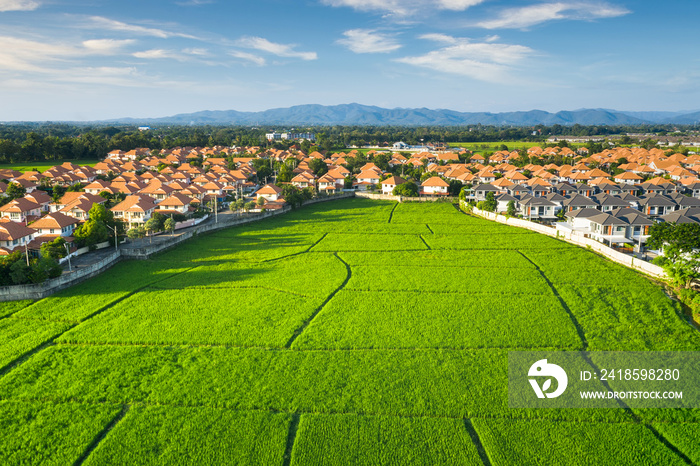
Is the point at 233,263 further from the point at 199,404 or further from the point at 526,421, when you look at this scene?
the point at 526,421

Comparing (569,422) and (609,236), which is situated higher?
(609,236)

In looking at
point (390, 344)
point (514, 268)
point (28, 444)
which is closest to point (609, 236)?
point (514, 268)

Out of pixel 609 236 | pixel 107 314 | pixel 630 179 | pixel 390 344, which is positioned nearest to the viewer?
pixel 390 344

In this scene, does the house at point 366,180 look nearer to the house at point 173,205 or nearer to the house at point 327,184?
the house at point 327,184

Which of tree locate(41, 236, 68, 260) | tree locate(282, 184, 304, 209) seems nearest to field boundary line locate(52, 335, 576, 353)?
tree locate(41, 236, 68, 260)

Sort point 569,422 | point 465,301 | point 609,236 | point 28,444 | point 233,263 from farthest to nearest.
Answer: point 609,236
point 233,263
point 465,301
point 569,422
point 28,444

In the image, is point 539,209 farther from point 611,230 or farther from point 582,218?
point 611,230
